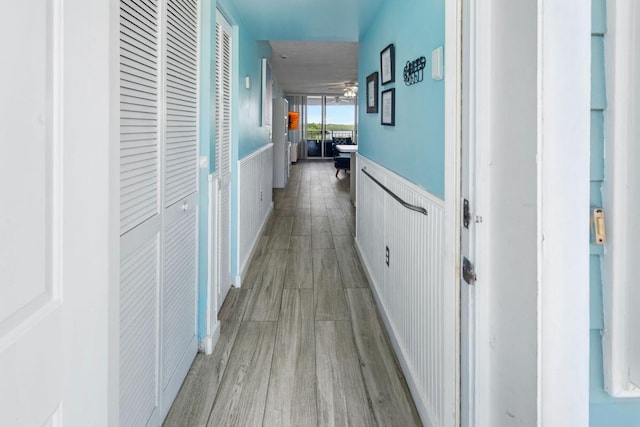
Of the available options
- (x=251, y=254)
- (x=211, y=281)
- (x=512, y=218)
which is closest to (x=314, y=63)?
(x=251, y=254)

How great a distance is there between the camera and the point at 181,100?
222cm

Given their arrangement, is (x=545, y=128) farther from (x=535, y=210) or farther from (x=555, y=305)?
(x=555, y=305)

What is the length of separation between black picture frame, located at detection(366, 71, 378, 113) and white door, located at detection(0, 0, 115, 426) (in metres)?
2.88

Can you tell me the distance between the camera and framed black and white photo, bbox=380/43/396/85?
2.85 meters

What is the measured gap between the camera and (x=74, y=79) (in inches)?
29.9

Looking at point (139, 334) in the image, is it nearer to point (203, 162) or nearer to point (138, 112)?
point (138, 112)

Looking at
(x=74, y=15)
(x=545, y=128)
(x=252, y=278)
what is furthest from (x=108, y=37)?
(x=252, y=278)

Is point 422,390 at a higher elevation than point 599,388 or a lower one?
lower

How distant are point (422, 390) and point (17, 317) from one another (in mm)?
1735

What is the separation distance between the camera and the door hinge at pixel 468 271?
4.14 feet

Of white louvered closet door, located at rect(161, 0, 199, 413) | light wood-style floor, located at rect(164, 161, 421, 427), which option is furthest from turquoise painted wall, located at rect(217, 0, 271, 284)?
white louvered closet door, located at rect(161, 0, 199, 413)

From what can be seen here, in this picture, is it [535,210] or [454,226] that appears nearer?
[535,210]

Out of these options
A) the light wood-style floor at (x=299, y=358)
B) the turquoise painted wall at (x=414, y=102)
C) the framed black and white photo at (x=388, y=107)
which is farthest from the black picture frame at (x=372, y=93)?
the light wood-style floor at (x=299, y=358)

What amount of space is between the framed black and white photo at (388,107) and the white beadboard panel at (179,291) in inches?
49.1
